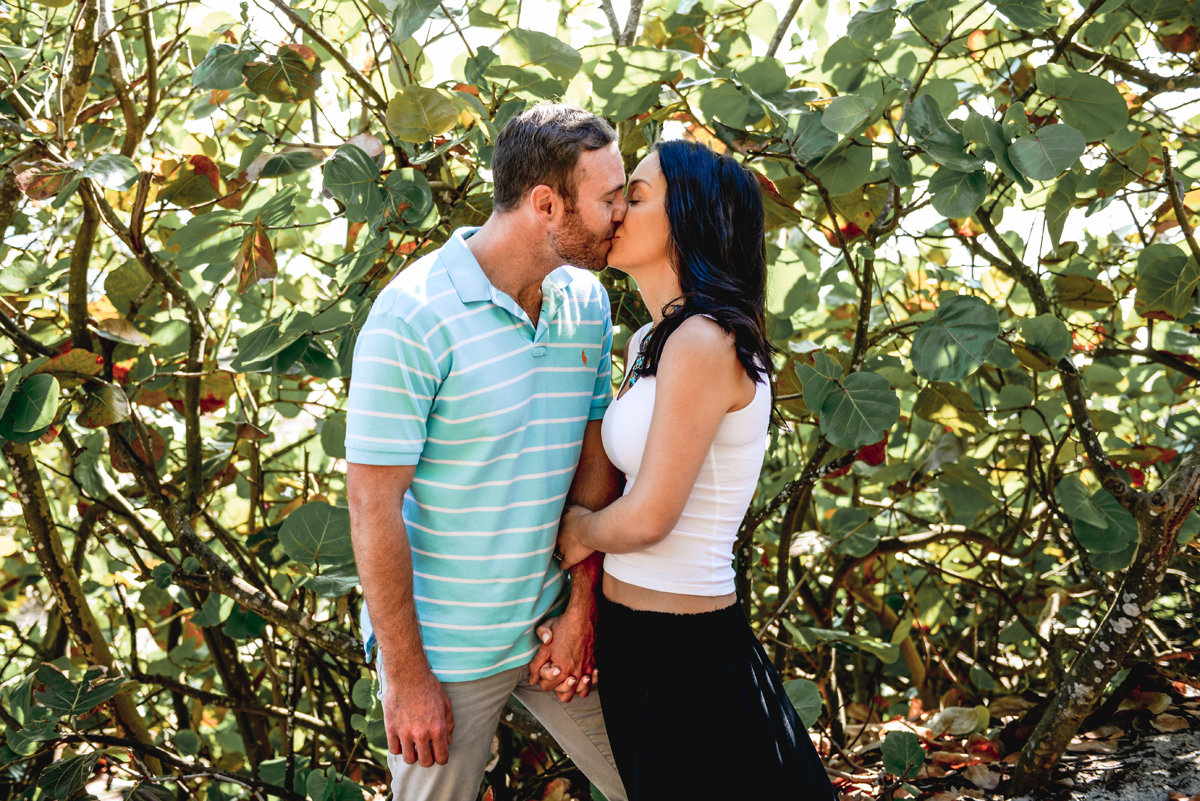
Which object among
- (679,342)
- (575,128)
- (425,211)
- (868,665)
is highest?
(575,128)

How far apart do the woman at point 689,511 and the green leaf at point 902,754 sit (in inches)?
15.6

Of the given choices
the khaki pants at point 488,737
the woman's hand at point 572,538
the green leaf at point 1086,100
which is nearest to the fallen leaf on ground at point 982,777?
the khaki pants at point 488,737

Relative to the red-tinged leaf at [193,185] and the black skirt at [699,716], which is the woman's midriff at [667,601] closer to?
the black skirt at [699,716]

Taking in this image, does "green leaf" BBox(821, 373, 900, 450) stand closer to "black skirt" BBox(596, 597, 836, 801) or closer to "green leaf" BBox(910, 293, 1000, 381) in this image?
"green leaf" BBox(910, 293, 1000, 381)

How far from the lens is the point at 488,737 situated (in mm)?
1421

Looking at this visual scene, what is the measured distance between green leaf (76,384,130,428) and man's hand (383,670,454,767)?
3.09 feet

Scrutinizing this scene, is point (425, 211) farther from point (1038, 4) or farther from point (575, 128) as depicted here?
point (1038, 4)

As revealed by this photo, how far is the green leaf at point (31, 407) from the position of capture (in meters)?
1.56

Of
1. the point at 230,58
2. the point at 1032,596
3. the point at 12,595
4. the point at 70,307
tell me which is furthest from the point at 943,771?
the point at 12,595

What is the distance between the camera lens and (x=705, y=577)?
1366 millimetres

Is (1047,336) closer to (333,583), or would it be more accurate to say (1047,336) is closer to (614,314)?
(614,314)

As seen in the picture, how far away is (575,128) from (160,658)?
7.45ft

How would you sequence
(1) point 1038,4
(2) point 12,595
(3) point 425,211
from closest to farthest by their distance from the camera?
(1) point 1038,4 → (3) point 425,211 → (2) point 12,595

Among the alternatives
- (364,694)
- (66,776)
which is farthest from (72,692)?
(364,694)
